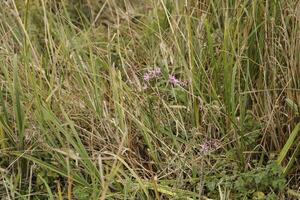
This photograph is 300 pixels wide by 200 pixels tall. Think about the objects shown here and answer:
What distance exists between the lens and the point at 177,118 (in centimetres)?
226

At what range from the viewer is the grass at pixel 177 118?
80.9 inches

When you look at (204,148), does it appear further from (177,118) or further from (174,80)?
(174,80)

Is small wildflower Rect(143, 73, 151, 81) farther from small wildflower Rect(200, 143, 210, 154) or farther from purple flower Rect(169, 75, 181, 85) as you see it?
small wildflower Rect(200, 143, 210, 154)

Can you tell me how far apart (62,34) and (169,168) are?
0.73 m

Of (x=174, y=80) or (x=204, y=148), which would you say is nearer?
(x=204, y=148)

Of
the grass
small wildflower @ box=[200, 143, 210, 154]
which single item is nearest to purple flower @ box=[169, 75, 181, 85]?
the grass

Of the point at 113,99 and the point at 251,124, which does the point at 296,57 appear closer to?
the point at 251,124

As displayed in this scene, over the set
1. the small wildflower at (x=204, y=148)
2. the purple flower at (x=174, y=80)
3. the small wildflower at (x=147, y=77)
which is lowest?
the small wildflower at (x=204, y=148)

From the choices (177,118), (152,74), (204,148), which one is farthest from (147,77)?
(204,148)

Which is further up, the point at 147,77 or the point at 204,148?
the point at 147,77

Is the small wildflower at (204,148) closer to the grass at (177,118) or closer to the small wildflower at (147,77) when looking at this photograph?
the grass at (177,118)

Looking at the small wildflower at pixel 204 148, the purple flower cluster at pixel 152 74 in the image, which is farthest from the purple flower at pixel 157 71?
the small wildflower at pixel 204 148

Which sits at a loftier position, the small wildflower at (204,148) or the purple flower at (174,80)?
the purple flower at (174,80)

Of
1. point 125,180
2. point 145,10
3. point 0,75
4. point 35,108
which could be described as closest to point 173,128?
point 125,180
